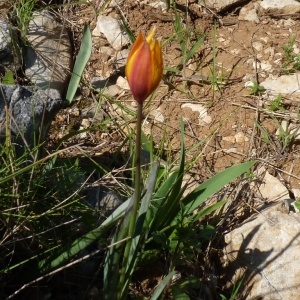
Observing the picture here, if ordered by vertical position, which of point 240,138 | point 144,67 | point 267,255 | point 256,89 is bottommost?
point 267,255

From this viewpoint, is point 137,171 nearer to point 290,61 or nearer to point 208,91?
point 208,91

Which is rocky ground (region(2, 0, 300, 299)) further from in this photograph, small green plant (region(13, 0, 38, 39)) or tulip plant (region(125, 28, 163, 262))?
tulip plant (region(125, 28, 163, 262))

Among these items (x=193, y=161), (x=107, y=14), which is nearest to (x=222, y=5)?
(x=107, y=14)

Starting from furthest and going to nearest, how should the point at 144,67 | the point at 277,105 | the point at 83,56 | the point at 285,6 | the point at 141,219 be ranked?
the point at 285,6 < the point at 277,105 < the point at 83,56 < the point at 141,219 < the point at 144,67

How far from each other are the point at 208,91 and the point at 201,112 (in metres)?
0.14

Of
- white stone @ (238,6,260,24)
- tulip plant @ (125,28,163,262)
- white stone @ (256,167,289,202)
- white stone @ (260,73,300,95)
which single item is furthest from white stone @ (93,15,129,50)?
tulip plant @ (125,28,163,262)

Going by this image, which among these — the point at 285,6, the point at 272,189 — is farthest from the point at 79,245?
the point at 285,6

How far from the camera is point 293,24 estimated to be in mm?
3109

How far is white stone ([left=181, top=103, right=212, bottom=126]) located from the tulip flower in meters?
1.39

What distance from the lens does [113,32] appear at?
120 inches

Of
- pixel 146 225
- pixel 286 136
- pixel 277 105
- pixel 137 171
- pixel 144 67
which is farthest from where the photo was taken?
pixel 277 105

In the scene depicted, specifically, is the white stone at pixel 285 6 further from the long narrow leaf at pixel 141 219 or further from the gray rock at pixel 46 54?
the long narrow leaf at pixel 141 219

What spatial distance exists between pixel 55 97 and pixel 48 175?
297mm

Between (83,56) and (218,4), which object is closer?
(83,56)
